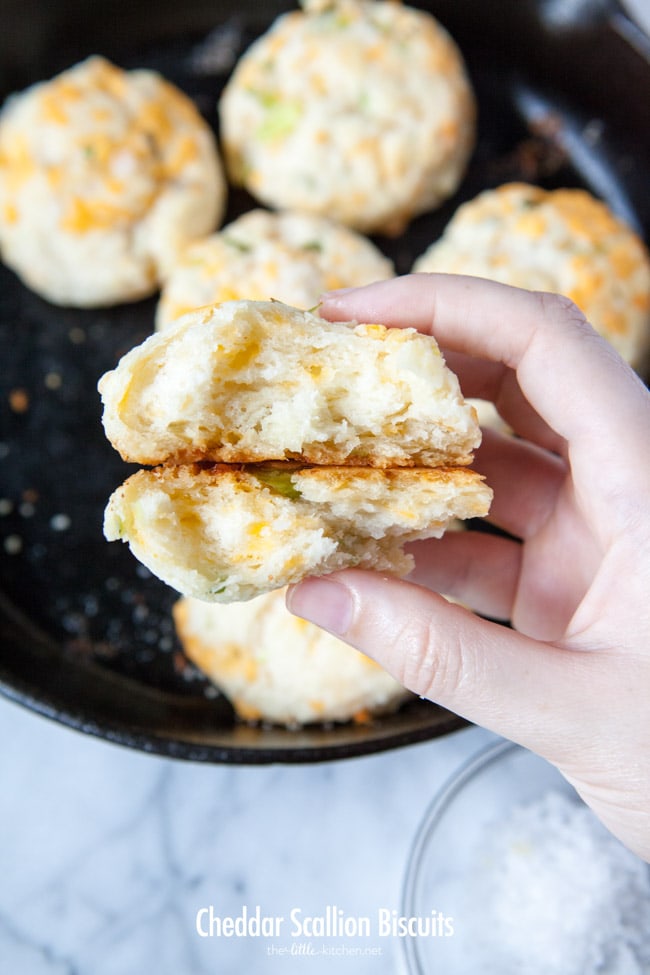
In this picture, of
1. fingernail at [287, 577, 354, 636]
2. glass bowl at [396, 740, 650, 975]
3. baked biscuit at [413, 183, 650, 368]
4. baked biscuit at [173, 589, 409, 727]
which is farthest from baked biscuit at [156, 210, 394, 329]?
glass bowl at [396, 740, 650, 975]

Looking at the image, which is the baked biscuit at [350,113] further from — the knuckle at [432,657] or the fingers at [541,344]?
the knuckle at [432,657]

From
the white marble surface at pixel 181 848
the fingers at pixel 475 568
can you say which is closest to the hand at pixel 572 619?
the fingers at pixel 475 568

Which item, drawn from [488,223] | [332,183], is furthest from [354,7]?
[488,223]

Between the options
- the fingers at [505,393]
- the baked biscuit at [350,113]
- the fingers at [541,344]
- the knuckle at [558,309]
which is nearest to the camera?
the fingers at [541,344]

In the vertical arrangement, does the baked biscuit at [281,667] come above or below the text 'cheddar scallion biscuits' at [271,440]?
below

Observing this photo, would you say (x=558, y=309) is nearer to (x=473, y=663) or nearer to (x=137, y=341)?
(x=473, y=663)

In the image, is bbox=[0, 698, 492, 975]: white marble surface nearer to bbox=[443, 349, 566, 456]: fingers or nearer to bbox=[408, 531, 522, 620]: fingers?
bbox=[408, 531, 522, 620]: fingers

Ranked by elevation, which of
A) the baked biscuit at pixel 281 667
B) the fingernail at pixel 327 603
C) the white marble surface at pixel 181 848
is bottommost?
the white marble surface at pixel 181 848
